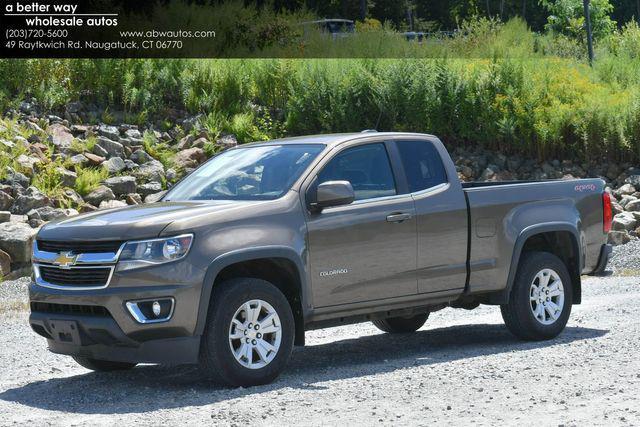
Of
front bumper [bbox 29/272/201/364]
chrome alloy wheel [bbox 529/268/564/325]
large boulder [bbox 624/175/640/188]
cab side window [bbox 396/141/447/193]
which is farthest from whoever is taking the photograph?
large boulder [bbox 624/175/640/188]

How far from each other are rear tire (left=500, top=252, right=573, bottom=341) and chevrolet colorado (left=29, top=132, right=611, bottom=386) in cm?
1

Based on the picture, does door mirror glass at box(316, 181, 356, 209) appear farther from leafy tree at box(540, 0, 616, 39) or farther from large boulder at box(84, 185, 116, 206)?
leafy tree at box(540, 0, 616, 39)

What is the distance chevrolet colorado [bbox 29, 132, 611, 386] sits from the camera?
25.5ft

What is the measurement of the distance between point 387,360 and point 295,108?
14.0 metres

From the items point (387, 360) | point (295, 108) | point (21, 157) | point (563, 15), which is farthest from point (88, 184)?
point (563, 15)

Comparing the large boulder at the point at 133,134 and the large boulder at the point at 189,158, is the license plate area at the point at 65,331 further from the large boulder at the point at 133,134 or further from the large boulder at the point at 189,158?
the large boulder at the point at 133,134

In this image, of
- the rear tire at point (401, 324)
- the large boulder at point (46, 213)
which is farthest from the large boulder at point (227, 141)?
the rear tire at point (401, 324)

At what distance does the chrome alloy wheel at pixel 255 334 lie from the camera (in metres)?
8.03

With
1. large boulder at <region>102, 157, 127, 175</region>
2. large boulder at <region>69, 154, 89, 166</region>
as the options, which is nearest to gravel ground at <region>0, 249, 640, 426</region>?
large boulder at <region>69, 154, 89, 166</region>

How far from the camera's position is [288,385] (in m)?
8.22

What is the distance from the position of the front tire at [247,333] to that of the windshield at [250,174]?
33.4 inches

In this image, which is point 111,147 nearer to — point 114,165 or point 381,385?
point 114,165

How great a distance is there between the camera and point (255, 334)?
8117mm

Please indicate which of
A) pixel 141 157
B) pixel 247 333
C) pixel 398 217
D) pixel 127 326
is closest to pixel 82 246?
pixel 127 326
